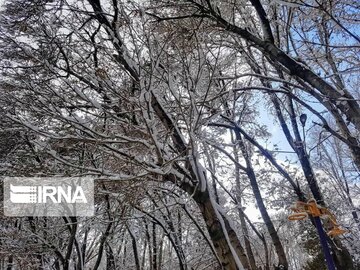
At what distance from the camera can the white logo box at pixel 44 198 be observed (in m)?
5.13

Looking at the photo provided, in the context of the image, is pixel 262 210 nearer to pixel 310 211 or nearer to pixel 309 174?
pixel 309 174

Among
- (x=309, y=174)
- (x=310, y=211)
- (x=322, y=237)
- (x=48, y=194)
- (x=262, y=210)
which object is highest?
(x=48, y=194)

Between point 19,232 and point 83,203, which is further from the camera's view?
point 19,232

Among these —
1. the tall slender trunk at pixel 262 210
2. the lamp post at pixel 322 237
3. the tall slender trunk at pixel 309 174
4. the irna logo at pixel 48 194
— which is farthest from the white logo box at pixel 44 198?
the tall slender trunk at pixel 309 174

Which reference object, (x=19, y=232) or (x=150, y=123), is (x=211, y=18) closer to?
(x=150, y=123)

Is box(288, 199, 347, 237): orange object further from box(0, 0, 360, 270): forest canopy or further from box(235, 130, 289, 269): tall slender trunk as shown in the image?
box(235, 130, 289, 269): tall slender trunk

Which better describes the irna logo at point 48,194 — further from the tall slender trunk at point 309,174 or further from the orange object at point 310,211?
the tall slender trunk at point 309,174

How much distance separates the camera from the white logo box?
5.13 metres

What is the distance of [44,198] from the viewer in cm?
620

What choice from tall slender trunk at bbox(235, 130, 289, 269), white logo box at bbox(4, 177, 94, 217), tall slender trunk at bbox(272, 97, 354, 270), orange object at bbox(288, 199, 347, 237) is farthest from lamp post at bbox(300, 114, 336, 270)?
tall slender trunk at bbox(235, 130, 289, 269)

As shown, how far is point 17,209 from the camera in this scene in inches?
289

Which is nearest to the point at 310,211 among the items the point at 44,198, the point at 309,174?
the point at 309,174

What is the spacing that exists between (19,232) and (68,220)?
50.8 inches

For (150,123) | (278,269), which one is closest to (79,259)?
(278,269)
